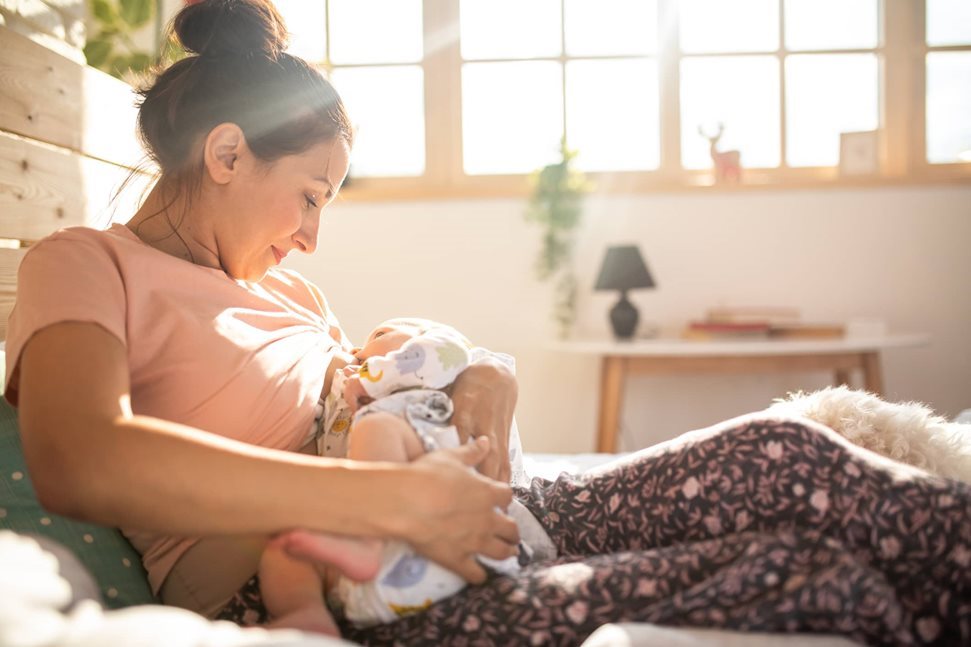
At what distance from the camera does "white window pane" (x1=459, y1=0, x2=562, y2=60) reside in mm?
3770

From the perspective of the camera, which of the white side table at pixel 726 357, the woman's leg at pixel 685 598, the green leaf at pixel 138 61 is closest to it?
the woman's leg at pixel 685 598

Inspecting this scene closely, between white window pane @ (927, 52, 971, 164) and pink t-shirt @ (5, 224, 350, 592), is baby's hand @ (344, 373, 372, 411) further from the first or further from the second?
white window pane @ (927, 52, 971, 164)

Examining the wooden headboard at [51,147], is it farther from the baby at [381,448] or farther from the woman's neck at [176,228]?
the baby at [381,448]

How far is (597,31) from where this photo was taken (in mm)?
3764

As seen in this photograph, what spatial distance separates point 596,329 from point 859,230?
1.16 metres

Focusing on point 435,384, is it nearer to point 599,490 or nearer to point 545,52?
point 599,490

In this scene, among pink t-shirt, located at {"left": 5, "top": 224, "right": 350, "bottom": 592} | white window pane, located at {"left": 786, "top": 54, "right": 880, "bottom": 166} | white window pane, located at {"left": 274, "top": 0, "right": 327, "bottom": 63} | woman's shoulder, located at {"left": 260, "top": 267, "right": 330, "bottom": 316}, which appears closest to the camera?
pink t-shirt, located at {"left": 5, "top": 224, "right": 350, "bottom": 592}

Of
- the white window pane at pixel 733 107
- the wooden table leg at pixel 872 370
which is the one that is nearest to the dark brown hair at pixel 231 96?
the wooden table leg at pixel 872 370

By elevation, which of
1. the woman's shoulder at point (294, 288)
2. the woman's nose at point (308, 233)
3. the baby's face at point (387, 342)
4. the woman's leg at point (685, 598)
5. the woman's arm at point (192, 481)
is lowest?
the woman's leg at point (685, 598)

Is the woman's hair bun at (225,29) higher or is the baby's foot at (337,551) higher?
the woman's hair bun at (225,29)

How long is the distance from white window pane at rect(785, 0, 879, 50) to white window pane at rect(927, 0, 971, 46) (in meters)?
0.23

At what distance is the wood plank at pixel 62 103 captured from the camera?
162 cm

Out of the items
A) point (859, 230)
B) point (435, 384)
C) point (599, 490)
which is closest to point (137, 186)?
point (435, 384)

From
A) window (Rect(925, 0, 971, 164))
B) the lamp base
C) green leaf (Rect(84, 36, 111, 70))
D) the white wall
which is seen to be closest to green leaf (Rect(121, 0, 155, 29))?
green leaf (Rect(84, 36, 111, 70))
